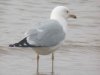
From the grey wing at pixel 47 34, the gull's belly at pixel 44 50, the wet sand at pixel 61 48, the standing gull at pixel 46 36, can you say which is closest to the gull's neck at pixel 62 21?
the standing gull at pixel 46 36

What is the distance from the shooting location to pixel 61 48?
26.9 ft

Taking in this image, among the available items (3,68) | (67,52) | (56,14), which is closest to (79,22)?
(67,52)

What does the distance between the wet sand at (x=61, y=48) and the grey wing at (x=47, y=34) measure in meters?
0.44

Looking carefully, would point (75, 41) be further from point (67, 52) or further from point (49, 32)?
point (49, 32)

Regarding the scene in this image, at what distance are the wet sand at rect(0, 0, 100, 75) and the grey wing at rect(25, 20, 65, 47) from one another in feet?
1.45

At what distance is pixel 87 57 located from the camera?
7.64 m

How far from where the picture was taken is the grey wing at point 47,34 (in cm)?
662

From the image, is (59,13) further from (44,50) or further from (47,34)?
(44,50)

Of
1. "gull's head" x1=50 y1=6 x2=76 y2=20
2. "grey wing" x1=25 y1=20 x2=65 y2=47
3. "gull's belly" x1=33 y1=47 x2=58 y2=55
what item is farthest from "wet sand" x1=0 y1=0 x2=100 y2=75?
"gull's head" x1=50 y1=6 x2=76 y2=20

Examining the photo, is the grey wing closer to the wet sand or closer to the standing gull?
the standing gull

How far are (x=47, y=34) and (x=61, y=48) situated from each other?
56.2 inches

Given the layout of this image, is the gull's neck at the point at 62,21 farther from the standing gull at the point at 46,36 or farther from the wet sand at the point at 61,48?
the wet sand at the point at 61,48

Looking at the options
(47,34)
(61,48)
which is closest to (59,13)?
(47,34)

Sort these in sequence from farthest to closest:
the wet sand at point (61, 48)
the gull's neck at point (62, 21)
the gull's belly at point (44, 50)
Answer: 1. the gull's neck at point (62, 21)
2. the wet sand at point (61, 48)
3. the gull's belly at point (44, 50)
